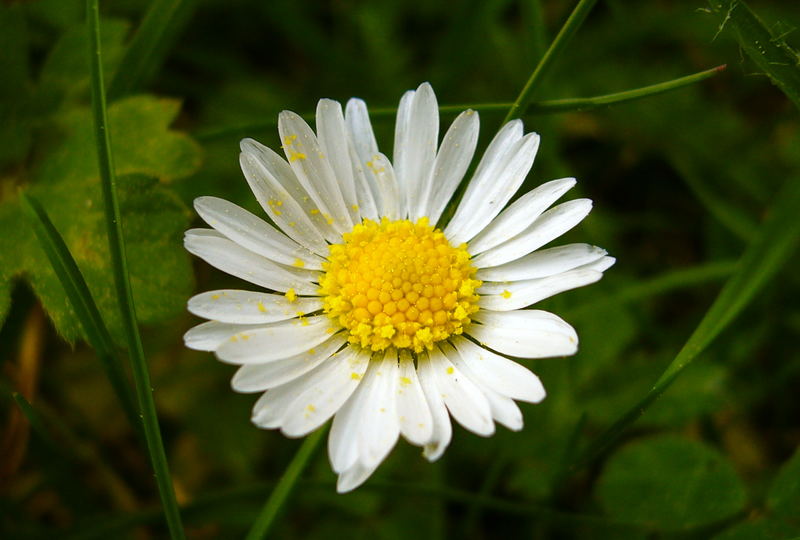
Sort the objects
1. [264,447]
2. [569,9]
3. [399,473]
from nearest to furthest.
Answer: [399,473]
[264,447]
[569,9]

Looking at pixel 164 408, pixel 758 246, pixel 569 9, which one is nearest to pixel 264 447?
pixel 164 408

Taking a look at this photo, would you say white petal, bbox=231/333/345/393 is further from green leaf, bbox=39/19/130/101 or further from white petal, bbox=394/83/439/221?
green leaf, bbox=39/19/130/101

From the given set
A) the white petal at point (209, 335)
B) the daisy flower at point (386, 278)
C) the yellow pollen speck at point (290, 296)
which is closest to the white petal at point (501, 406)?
the daisy flower at point (386, 278)

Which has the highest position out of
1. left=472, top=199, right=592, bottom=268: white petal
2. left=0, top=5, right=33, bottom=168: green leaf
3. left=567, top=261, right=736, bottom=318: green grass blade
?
left=0, top=5, right=33, bottom=168: green leaf

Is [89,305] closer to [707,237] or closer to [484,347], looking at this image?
[484,347]

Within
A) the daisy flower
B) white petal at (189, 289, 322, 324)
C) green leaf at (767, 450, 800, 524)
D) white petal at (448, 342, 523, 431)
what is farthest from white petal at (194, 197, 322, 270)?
green leaf at (767, 450, 800, 524)

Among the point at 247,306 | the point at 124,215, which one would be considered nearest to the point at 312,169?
the point at 247,306

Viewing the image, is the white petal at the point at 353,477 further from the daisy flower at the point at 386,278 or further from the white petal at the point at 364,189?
the white petal at the point at 364,189

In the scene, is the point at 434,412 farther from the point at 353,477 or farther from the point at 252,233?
the point at 252,233
